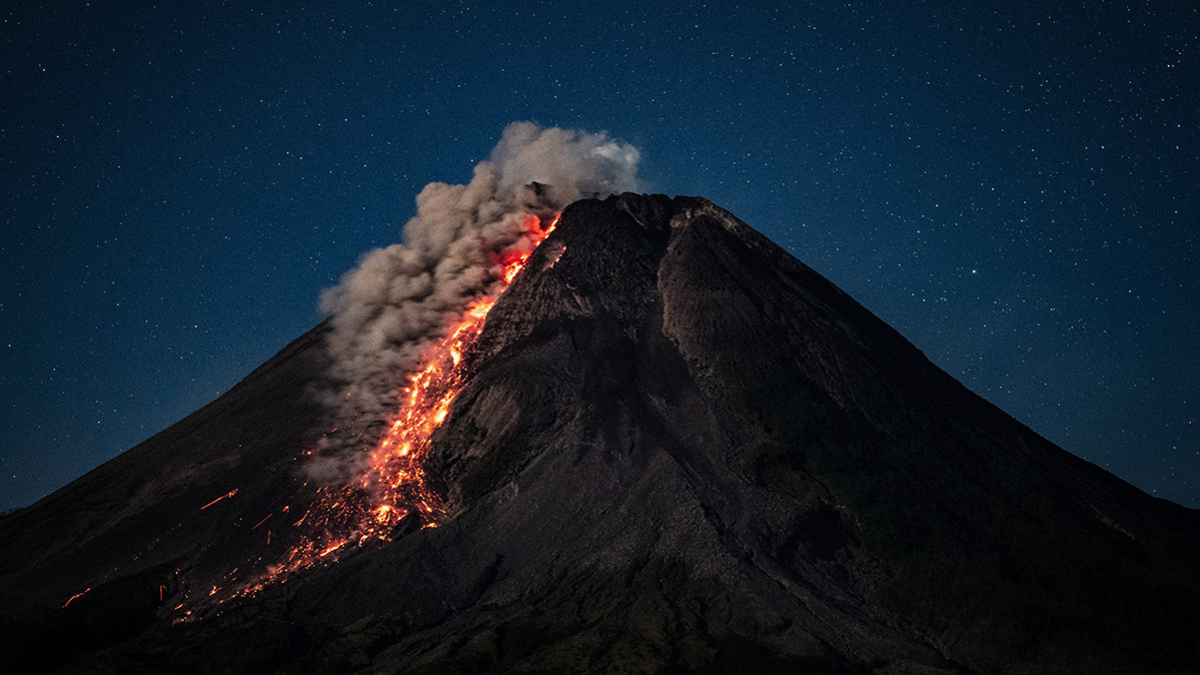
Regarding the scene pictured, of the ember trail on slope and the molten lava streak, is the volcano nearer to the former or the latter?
the ember trail on slope

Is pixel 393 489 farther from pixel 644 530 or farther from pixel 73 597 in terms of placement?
pixel 73 597

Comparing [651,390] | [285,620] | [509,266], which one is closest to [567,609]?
[285,620]

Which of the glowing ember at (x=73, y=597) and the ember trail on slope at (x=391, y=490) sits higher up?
the ember trail on slope at (x=391, y=490)

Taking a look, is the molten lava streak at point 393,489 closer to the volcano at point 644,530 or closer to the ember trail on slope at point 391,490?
the ember trail on slope at point 391,490

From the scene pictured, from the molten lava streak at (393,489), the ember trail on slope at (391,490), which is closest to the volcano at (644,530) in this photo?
the ember trail on slope at (391,490)

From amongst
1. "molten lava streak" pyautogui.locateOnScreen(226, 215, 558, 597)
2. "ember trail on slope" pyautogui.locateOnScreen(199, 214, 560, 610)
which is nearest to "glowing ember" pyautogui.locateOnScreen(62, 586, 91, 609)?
"ember trail on slope" pyautogui.locateOnScreen(199, 214, 560, 610)
